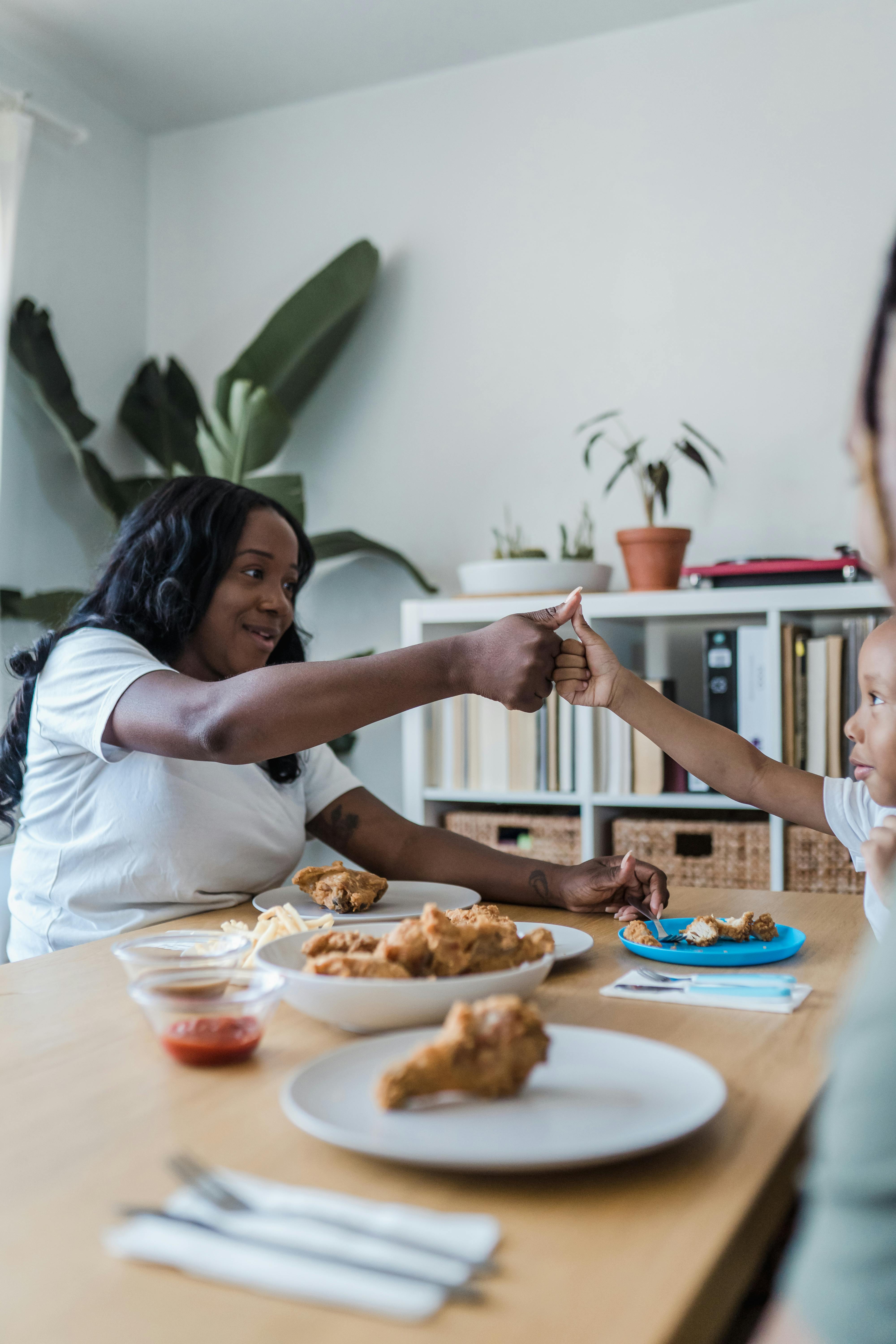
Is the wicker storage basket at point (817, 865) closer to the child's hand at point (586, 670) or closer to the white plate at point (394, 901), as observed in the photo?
the child's hand at point (586, 670)

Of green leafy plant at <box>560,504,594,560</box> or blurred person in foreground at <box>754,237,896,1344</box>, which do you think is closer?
blurred person in foreground at <box>754,237,896,1344</box>

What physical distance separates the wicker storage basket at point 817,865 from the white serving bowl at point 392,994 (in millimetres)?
1595

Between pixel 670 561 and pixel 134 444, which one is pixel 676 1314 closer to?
pixel 670 561

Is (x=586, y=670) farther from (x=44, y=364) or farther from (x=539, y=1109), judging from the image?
(x=44, y=364)

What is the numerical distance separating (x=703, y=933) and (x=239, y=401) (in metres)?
2.05

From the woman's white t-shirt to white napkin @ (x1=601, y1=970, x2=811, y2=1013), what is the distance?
27.4 inches

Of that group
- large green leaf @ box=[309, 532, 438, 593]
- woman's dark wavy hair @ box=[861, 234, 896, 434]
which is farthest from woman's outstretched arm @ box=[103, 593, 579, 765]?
large green leaf @ box=[309, 532, 438, 593]

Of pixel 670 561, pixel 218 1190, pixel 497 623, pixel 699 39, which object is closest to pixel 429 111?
pixel 699 39

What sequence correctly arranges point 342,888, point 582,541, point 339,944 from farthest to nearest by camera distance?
point 582,541 < point 342,888 < point 339,944

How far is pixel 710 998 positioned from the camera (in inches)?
38.1

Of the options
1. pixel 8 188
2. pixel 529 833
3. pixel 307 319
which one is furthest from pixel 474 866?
pixel 8 188

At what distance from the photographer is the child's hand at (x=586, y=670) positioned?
5.36 feet

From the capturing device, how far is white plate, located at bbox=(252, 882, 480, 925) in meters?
1.29

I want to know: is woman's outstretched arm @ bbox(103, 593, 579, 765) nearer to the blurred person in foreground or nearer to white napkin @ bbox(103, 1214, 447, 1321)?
white napkin @ bbox(103, 1214, 447, 1321)
